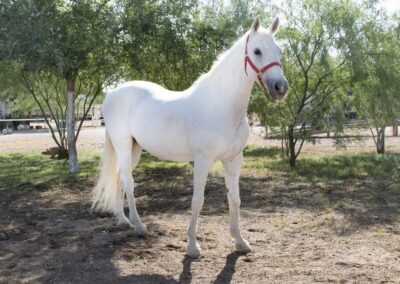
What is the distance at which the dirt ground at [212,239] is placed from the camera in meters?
3.72

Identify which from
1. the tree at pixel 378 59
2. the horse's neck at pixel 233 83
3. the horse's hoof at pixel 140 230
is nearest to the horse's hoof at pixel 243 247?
the horse's hoof at pixel 140 230

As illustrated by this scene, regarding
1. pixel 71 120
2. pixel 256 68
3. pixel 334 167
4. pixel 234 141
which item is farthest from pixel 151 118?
pixel 334 167

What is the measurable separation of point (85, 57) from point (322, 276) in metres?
7.14

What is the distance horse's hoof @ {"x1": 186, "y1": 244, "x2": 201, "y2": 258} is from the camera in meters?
4.13

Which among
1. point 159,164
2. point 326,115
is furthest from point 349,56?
point 159,164

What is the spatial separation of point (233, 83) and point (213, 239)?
5.73ft

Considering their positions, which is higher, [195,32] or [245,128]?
[195,32]

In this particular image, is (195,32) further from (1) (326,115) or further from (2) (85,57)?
(1) (326,115)

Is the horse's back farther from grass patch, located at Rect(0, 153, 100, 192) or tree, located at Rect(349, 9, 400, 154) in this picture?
tree, located at Rect(349, 9, 400, 154)

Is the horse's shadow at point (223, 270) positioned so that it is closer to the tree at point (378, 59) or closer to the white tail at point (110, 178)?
the white tail at point (110, 178)

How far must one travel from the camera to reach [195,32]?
9.58 metres

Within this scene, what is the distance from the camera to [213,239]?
473 cm

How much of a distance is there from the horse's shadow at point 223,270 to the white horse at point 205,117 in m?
0.12

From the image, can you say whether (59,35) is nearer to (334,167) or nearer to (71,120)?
(71,120)
